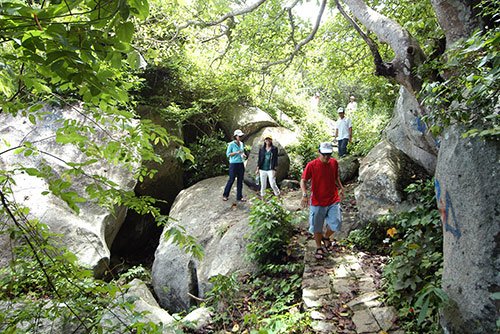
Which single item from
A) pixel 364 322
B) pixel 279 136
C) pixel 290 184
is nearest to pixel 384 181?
pixel 364 322

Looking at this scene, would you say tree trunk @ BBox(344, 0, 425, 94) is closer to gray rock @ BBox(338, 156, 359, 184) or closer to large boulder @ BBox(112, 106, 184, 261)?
gray rock @ BBox(338, 156, 359, 184)

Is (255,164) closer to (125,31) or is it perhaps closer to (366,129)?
(366,129)

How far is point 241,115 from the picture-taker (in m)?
12.4

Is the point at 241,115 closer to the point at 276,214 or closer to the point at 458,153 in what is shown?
the point at 276,214

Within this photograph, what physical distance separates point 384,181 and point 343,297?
3.08 metres

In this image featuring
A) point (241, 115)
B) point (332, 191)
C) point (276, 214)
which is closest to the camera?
point (332, 191)

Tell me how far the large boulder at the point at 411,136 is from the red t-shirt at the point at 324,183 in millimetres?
2140

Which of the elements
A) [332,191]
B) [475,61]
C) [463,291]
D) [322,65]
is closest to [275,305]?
[332,191]

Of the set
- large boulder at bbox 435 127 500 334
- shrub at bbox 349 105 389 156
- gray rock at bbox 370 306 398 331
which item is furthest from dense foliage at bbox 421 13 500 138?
shrub at bbox 349 105 389 156

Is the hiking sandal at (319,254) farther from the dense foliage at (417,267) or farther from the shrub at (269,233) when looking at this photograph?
the dense foliage at (417,267)

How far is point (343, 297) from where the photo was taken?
459 centimetres

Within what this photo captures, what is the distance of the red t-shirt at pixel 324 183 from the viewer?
18.2 feet

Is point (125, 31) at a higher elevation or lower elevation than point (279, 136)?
higher

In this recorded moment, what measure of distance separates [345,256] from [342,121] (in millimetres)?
5815
